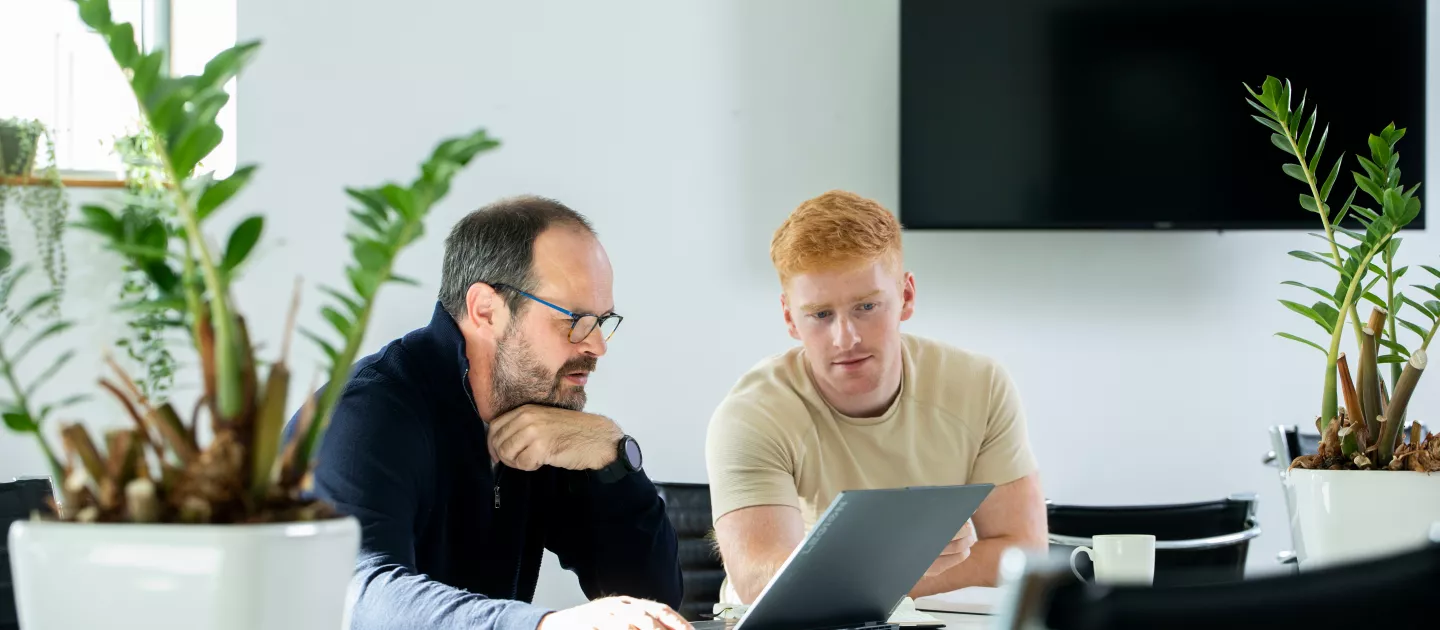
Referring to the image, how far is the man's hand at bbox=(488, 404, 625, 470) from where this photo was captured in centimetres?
199

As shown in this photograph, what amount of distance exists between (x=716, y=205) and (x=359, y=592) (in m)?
2.18

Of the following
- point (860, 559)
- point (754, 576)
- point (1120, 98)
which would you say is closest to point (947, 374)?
point (754, 576)

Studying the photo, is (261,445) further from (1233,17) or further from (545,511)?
(1233,17)

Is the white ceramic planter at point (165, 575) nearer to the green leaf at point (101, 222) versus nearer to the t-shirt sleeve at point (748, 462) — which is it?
the green leaf at point (101, 222)

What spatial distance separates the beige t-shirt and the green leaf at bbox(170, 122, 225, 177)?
5.08 feet

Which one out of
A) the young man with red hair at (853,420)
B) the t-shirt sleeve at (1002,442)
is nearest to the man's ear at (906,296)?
the young man with red hair at (853,420)

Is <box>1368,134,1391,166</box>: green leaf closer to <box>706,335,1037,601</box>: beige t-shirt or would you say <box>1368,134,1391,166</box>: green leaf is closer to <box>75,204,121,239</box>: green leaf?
<box>706,335,1037,601</box>: beige t-shirt

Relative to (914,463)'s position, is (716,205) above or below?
above

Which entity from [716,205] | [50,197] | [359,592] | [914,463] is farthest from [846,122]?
[50,197]

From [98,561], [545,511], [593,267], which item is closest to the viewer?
[98,561]

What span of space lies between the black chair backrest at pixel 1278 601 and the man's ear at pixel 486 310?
1.47 meters

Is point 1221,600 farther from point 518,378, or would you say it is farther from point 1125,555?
point 518,378

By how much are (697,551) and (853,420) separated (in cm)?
78

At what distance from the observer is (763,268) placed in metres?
3.60
